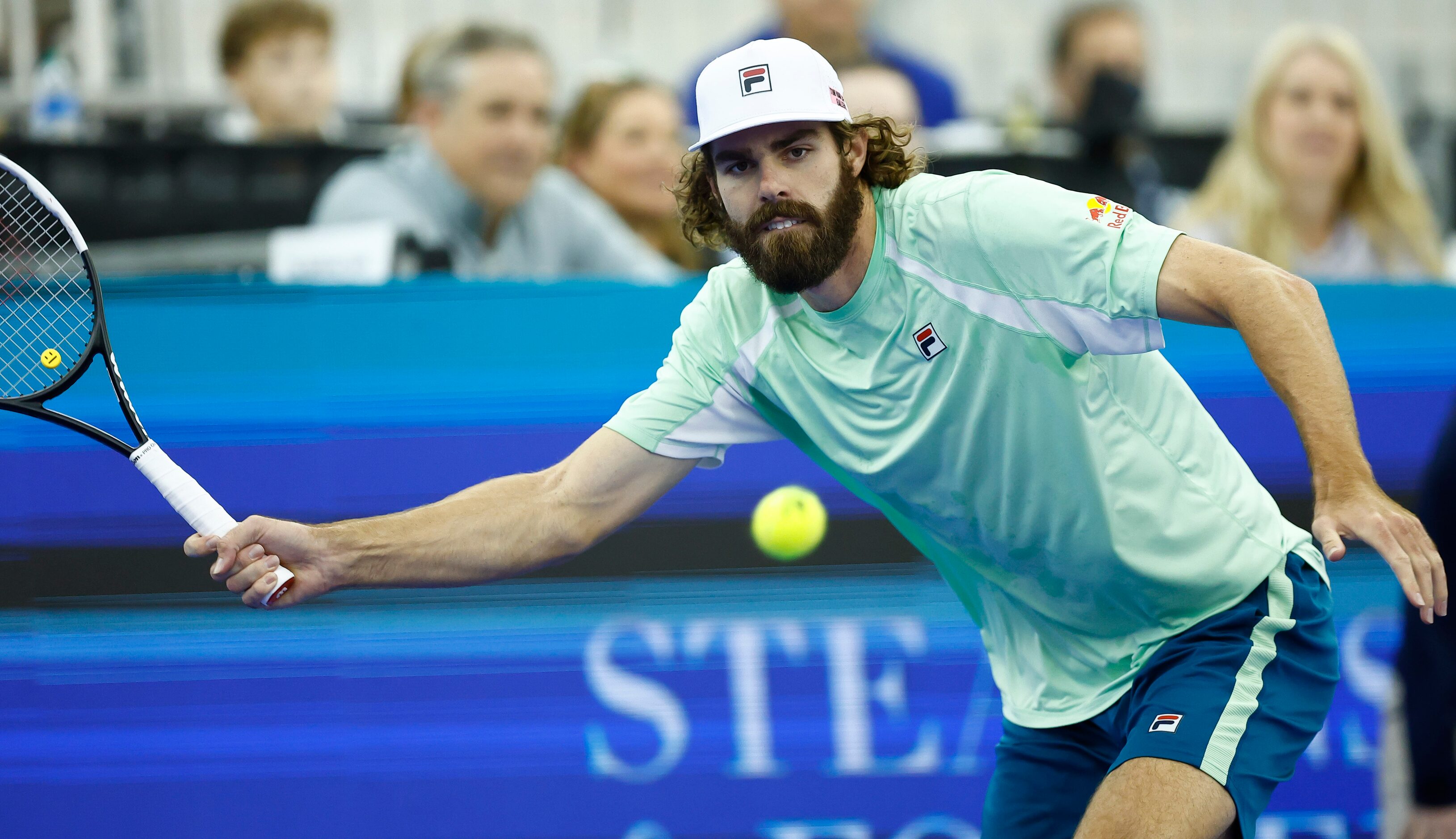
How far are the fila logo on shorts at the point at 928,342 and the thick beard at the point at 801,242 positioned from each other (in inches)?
8.0

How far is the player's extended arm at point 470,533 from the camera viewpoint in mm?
2768

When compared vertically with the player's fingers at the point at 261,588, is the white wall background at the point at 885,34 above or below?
above

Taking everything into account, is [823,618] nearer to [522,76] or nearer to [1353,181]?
[522,76]

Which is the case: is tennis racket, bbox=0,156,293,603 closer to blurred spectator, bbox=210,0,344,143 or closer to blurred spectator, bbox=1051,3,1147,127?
blurred spectator, bbox=210,0,344,143

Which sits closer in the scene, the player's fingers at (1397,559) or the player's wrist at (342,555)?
the player's fingers at (1397,559)

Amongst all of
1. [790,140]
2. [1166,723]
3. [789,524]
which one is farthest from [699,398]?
[1166,723]

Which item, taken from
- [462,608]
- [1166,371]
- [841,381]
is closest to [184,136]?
[462,608]

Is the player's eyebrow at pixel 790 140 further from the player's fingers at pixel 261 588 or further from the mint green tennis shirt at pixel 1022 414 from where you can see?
the player's fingers at pixel 261 588

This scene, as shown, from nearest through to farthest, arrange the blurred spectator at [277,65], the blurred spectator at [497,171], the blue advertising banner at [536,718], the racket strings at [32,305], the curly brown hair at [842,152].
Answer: the curly brown hair at [842,152], the racket strings at [32,305], the blue advertising banner at [536,718], the blurred spectator at [497,171], the blurred spectator at [277,65]

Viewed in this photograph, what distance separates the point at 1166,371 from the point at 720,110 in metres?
1.05

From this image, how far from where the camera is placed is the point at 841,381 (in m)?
2.93

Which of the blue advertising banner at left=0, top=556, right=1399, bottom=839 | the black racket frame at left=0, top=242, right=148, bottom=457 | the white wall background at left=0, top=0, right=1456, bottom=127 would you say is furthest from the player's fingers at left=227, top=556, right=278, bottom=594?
the white wall background at left=0, top=0, right=1456, bottom=127

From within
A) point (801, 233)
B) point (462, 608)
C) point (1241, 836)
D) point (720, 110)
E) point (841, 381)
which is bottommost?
point (1241, 836)

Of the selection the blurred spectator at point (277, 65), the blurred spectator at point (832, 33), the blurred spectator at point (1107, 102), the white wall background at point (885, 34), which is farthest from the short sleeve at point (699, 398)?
the white wall background at point (885, 34)
